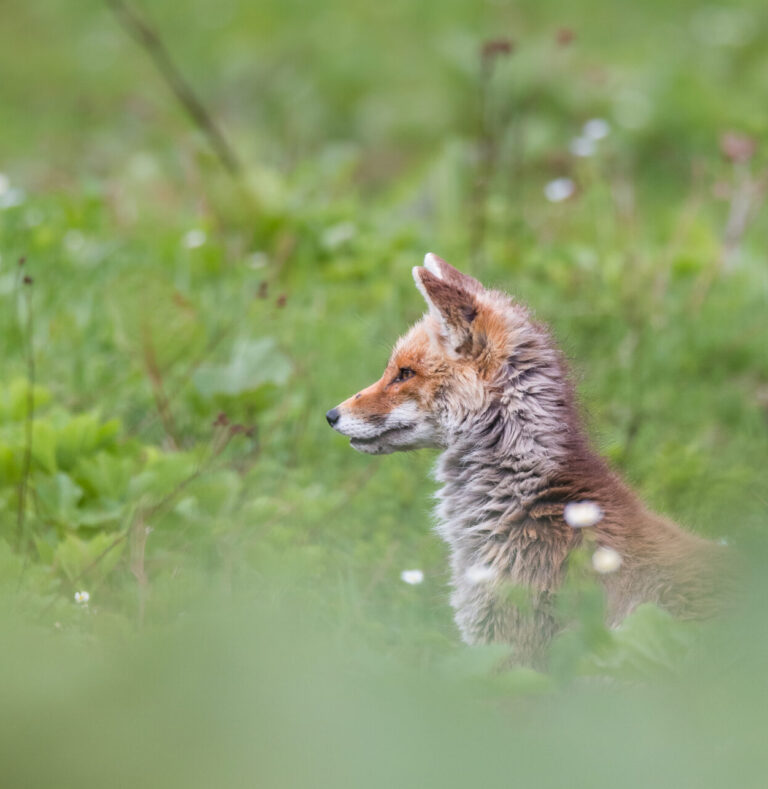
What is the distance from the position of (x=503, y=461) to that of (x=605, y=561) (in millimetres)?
531

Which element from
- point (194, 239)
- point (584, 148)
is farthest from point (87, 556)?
point (584, 148)

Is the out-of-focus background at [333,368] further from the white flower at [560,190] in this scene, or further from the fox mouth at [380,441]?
the fox mouth at [380,441]

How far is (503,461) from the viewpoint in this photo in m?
3.24

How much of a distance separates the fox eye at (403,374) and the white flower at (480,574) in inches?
24.0

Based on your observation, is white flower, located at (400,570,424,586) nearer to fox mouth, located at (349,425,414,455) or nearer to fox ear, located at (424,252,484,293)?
fox mouth, located at (349,425,414,455)

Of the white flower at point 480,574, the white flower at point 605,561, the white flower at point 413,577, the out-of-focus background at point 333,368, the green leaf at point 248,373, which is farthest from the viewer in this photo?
the green leaf at point 248,373

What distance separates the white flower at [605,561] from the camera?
2803 mm

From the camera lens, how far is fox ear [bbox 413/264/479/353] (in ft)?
10.7

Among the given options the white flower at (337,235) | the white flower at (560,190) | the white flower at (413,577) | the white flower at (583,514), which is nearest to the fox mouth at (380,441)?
the white flower at (413,577)

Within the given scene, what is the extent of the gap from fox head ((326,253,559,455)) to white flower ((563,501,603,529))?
1.23ft

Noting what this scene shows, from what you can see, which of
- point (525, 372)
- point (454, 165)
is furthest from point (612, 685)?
point (454, 165)

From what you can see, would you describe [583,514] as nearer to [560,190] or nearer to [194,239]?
[194,239]

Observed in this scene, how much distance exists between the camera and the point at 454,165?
7.34 m

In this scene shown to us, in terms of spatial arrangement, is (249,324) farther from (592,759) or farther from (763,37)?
(763,37)
